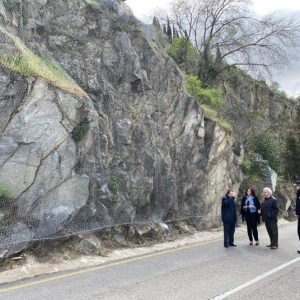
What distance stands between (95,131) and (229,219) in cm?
462

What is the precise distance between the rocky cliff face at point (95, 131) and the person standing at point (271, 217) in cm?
365

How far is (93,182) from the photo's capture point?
1136 centimetres

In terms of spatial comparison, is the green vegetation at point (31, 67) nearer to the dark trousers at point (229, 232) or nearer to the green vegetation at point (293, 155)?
the dark trousers at point (229, 232)

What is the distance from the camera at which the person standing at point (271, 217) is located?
12.1 metres

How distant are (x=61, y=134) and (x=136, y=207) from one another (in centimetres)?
402

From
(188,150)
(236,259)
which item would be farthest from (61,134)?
(188,150)

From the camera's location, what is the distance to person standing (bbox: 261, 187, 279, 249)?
12.1 m

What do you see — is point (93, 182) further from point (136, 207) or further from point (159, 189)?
point (159, 189)

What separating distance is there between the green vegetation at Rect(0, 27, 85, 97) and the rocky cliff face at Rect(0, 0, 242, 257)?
0.12 ft

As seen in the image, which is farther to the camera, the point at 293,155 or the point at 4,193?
the point at 293,155

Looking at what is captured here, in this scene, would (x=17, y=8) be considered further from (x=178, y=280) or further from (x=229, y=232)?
(x=178, y=280)

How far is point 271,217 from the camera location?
12156mm

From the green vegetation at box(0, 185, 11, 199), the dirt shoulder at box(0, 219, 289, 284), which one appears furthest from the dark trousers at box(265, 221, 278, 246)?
the green vegetation at box(0, 185, 11, 199)

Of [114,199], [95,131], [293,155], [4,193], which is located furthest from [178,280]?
[293,155]
